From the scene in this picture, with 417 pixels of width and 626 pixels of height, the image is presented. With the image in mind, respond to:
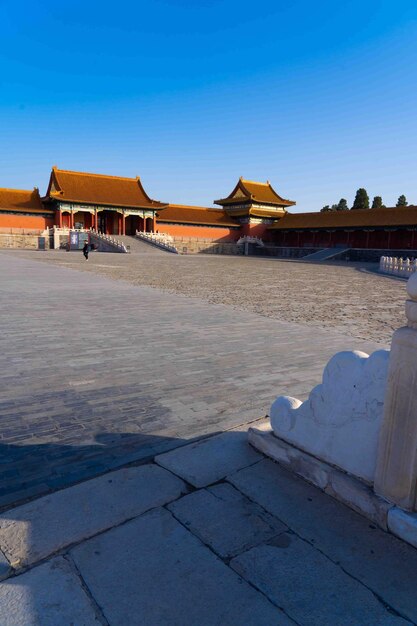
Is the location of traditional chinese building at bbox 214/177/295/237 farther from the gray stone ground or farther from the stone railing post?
the stone railing post

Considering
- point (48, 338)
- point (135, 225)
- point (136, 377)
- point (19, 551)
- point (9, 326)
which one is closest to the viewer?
point (19, 551)

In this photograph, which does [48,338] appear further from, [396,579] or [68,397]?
[396,579]

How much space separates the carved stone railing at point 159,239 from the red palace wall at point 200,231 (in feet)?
5.94

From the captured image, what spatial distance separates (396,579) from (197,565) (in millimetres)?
882

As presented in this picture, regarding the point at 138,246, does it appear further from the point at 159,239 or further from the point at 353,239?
the point at 353,239

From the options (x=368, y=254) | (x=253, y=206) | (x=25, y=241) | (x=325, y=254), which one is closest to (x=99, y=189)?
(x=25, y=241)

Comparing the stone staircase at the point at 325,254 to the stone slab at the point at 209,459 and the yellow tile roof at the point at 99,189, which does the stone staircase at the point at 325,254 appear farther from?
the stone slab at the point at 209,459

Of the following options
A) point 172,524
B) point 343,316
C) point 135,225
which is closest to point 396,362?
point 172,524

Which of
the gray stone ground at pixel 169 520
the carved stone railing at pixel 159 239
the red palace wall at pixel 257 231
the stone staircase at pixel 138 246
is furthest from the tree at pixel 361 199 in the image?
the gray stone ground at pixel 169 520

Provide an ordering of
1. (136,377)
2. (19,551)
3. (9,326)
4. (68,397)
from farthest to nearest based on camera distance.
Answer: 1. (9,326)
2. (136,377)
3. (68,397)
4. (19,551)

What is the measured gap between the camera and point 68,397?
398 cm

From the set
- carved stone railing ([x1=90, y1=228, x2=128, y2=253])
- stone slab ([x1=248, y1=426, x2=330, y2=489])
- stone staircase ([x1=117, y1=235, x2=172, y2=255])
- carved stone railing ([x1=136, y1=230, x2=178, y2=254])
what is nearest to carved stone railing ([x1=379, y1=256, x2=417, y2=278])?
stone staircase ([x1=117, y1=235, x2=172, y2=255])

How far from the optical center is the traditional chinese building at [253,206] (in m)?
49.1

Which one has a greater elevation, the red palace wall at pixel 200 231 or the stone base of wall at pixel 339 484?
the red palace wall at pixel 200 231
